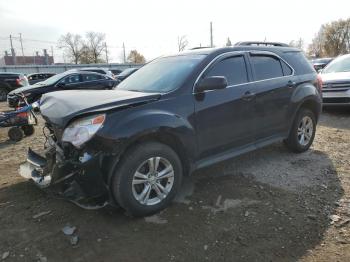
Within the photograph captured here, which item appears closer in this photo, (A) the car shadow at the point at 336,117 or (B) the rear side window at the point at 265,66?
(B) the rear side window at the point at 265,66

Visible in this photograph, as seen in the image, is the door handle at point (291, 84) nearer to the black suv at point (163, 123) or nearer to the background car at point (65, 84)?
the black suv at point (163, 123)

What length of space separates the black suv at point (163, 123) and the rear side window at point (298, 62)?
0.20 feet

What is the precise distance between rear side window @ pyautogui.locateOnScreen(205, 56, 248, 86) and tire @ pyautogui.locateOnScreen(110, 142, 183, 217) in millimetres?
1271

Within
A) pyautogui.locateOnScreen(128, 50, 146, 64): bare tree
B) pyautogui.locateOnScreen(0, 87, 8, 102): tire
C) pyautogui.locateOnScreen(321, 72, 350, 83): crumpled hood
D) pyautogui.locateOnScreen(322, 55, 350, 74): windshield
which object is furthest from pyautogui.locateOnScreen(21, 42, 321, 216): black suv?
pyautogui.locateOnScreen(128, 50, 146, 64): bare tree

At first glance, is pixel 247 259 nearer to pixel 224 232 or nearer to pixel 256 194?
pixel 224 232

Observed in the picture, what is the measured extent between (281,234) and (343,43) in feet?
257

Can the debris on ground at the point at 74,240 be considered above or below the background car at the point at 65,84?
below

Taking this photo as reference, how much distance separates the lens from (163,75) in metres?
4.46

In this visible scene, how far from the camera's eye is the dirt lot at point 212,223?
3109 millimetres

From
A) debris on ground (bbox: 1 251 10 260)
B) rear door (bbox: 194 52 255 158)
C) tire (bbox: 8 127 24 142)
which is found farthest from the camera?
tire (bbox: 8 127 24 142)

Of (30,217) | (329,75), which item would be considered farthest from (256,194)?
(329,75)

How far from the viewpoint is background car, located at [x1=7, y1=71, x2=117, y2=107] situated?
41.7ft

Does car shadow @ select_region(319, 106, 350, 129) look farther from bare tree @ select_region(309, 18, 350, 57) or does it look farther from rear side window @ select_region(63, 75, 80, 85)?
bare tree @ select_region(309, 18, 350, 57)

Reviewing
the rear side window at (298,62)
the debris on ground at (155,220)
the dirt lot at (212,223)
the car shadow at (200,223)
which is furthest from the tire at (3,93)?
the debris on ground at (155,220)
